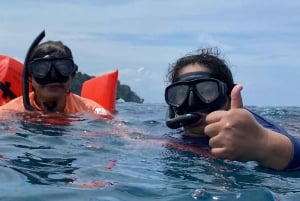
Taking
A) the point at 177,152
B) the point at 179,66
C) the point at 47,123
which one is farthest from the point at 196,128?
the point at 47,123

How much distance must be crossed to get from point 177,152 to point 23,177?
1.25m

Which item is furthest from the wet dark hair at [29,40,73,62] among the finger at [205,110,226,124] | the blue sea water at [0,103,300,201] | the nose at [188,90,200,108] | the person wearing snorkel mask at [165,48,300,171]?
the finger at [205,110,226,124]

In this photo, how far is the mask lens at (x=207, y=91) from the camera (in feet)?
11.9

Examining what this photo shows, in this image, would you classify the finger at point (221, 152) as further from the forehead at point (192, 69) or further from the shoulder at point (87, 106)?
the shoulder at point (87, 106)

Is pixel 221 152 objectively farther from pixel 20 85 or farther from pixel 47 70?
pixel 20 85

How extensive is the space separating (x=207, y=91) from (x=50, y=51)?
2983 mm

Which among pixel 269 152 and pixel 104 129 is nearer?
pixel 269 152

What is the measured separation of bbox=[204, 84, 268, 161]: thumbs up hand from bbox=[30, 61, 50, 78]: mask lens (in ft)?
12.0

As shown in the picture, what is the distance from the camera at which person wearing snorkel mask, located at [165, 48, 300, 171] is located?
2580 millimetres

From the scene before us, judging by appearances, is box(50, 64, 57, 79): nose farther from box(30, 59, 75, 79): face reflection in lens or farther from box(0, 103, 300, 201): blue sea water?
box(0, 103, 300, 201): blue sea water

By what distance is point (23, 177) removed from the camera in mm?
2947

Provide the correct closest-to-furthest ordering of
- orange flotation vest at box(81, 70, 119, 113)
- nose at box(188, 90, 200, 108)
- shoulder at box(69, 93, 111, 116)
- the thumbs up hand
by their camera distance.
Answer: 1. the thumbs up hand
2. nose at box(188, 90, 200, 108)
3. shoulder at box(69, 93, 111, 116)
4. orange flotation vest at box(81, 70, 119, 113)

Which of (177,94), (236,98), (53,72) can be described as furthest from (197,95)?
(53,72)

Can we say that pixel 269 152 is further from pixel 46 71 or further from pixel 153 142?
pixel 46 71
